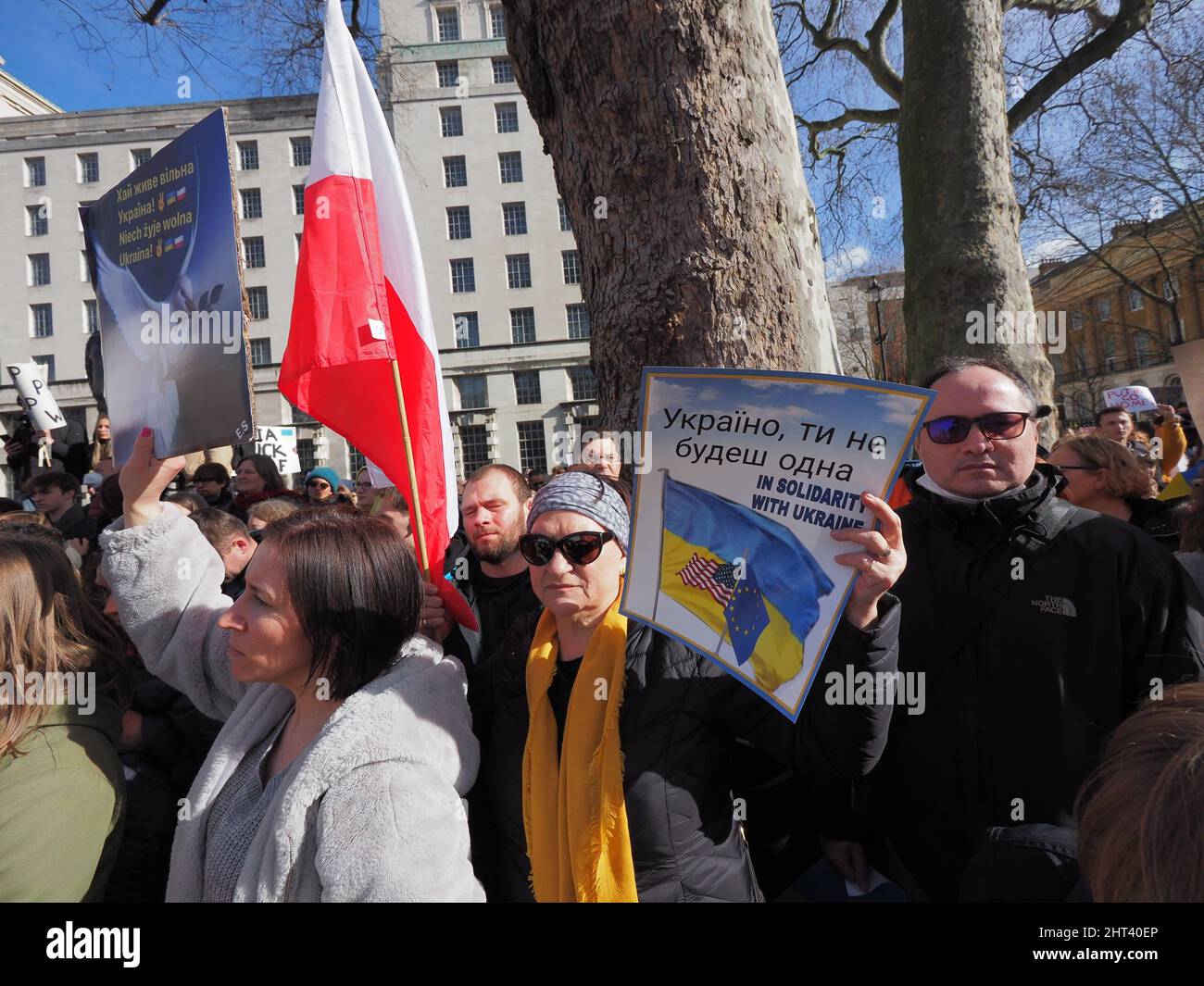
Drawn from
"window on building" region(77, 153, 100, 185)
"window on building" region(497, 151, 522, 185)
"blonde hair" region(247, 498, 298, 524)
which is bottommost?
"blonde hair" region(247, 498, 298, 524)

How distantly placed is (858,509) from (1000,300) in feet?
18.4

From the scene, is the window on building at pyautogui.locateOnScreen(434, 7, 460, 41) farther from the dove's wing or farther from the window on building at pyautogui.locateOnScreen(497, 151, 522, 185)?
the dove's wing

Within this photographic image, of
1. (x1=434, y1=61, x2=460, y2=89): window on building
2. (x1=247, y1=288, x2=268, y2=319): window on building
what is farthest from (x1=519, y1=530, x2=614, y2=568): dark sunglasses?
(x1=434, y1=61, x2=460, y2=89): window on building

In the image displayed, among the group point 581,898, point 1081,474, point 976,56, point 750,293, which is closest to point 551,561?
point 581,898

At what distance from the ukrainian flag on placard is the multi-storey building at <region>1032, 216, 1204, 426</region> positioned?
26.5 meters

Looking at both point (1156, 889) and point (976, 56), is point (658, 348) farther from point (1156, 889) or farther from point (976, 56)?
point (976, 56)

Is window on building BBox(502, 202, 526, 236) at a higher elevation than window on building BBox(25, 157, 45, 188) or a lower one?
lower

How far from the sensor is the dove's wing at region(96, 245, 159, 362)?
8.46 feet

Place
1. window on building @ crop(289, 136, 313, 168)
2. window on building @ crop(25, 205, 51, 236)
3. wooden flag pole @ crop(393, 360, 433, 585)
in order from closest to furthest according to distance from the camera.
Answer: wooden flag pole @ crop(393, 360, 433, 585) < window on building @ crop(25, 205, 51, 236) < window on building @ crop(289, 136, 313, 168)

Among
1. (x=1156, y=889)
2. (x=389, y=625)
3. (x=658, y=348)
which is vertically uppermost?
(x=658, y=348)

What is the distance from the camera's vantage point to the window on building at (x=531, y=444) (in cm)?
4244

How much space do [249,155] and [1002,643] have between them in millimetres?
48447

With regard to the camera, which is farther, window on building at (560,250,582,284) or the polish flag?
window on building at (560,250,582,284)

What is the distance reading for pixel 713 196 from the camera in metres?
2.80
